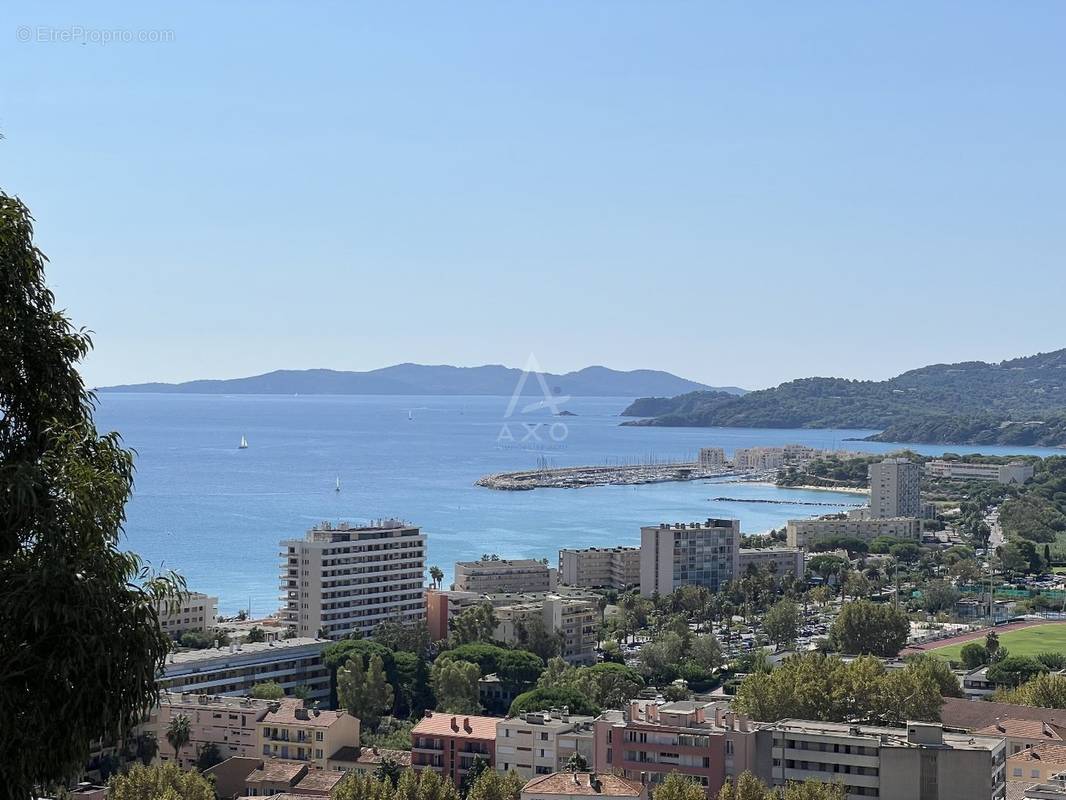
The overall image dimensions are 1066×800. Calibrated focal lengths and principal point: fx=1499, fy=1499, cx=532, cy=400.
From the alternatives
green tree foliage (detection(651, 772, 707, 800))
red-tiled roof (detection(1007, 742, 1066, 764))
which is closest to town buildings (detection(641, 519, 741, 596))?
red-tiled roof (detection(1007, 742, 1066, 764))

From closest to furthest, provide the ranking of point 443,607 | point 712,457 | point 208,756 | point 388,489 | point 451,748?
point 451,748 < point 208,756 < point 443,607 < point 388,489 < point 712,457

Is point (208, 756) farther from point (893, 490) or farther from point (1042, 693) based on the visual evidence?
point (893, 490)

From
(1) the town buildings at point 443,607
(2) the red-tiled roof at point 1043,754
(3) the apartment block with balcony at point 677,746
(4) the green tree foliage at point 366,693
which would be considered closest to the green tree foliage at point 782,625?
(1) the town buildings at point 443,607

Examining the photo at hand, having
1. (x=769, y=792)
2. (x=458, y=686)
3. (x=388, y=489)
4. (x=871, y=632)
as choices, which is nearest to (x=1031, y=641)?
(x=871, y=632)

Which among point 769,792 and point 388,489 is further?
point 388,489

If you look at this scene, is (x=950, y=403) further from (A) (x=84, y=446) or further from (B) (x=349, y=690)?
(A) (x=84, y=446)

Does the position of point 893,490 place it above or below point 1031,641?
above

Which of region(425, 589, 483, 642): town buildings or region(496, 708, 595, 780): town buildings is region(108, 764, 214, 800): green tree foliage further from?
→ region(425, 589, 483, 642): town buildings
